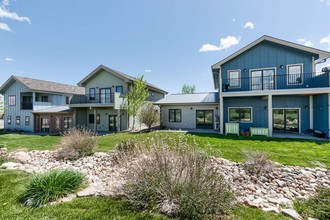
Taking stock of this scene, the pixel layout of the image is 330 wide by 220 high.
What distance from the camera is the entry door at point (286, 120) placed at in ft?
50.6

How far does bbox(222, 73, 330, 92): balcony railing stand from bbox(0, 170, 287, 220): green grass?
46.2ft

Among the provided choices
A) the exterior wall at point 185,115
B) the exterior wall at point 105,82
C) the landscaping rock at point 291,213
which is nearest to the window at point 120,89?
the exterior wall at point 105,82

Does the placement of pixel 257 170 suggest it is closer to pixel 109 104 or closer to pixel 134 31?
pixel 109 104

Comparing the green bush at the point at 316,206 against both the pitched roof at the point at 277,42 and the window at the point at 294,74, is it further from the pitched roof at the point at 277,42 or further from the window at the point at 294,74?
the pitched roof at the point at 277,42

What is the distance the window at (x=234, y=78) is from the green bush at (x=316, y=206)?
1323 centimetres

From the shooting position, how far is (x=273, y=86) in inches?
606

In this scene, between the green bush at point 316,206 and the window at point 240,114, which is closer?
the green bush at point 316,206

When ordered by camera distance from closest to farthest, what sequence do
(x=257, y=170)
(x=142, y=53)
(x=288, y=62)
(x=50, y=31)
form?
(x=257, y=170)
(x=288, y=62)
(x=50, y=31)
(x=142, y=53)

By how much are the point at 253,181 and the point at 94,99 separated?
66.4 feet

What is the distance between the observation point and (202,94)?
22.1 meters

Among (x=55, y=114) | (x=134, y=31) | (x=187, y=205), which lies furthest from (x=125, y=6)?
(x=55, y=114)

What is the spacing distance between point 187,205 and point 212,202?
0.52 meters

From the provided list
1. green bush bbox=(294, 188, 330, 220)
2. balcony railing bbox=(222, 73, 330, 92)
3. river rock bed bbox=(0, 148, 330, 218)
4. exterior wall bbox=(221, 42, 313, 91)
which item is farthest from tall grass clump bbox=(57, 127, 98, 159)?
exterior wall bbox=(221, 42, 313, 91)

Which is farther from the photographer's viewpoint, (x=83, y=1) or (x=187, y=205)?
(x=83, y=1)
